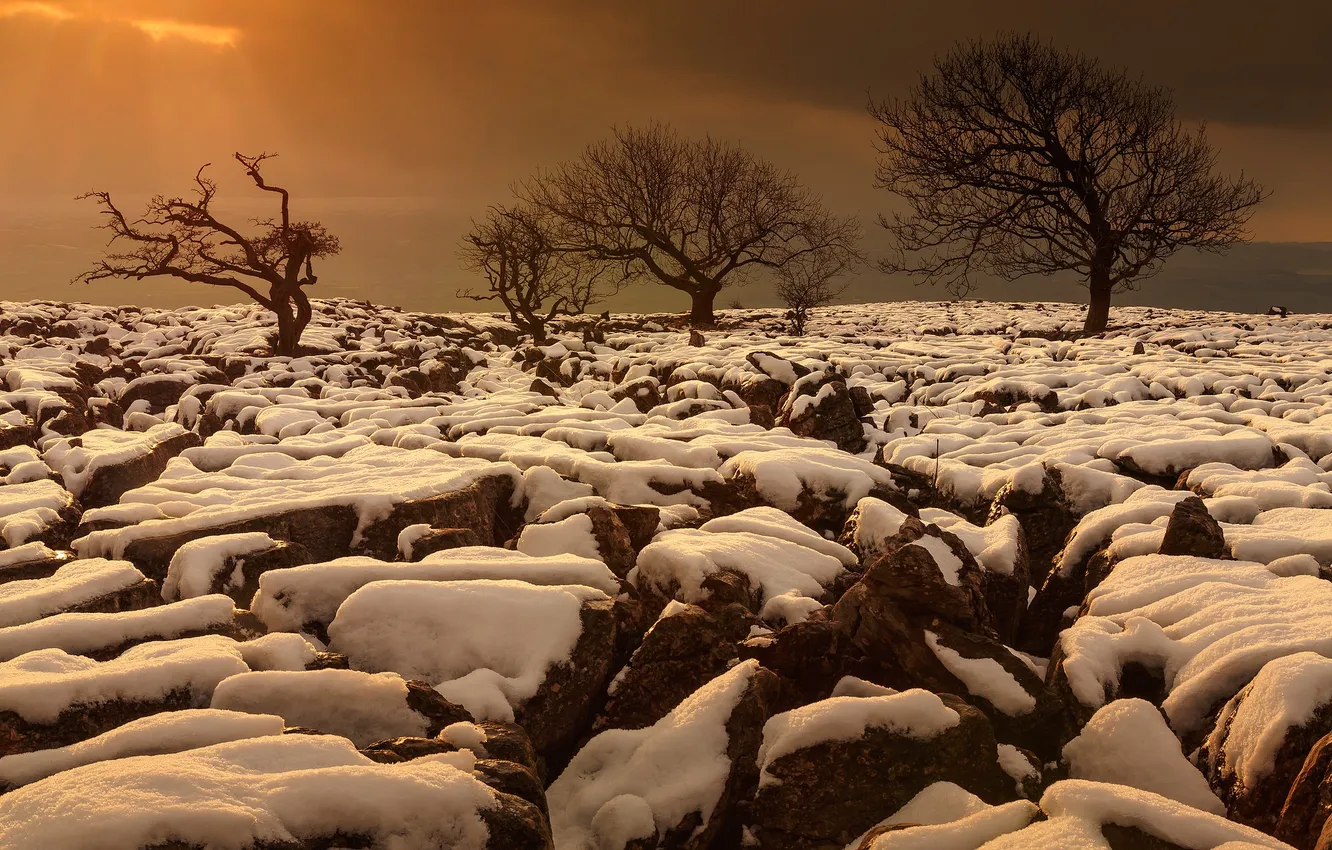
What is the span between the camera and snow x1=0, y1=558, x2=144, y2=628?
4.65 metres

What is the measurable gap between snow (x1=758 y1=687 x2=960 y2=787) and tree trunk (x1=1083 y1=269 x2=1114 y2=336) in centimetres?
2153

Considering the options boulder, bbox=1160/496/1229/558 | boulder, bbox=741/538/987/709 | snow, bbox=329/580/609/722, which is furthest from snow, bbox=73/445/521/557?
boulder, bbox=1160/496/1229/558

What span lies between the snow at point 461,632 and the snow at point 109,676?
656mm

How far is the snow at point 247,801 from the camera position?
7.38 ft

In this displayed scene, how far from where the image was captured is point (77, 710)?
3383mm

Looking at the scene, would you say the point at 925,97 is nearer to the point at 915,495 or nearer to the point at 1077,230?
the point at 1077,230

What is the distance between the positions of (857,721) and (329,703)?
241 centimetres

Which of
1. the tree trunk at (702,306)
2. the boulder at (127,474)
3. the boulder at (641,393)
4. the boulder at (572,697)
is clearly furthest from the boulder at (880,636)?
the tree trunk at (702,306)

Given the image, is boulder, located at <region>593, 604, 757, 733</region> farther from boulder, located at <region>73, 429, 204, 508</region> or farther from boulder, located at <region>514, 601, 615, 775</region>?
boulder, located at <region>73, 429, 204, 508</region>

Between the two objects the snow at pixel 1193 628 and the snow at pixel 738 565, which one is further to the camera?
the snow at pixel 738 565

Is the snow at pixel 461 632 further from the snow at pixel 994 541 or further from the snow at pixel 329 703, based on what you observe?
the snow at pixel 994 541

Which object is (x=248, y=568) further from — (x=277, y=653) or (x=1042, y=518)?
(x=1042, y=518)

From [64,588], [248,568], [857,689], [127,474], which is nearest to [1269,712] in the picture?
[857,689]

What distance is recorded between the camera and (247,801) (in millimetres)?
2426
